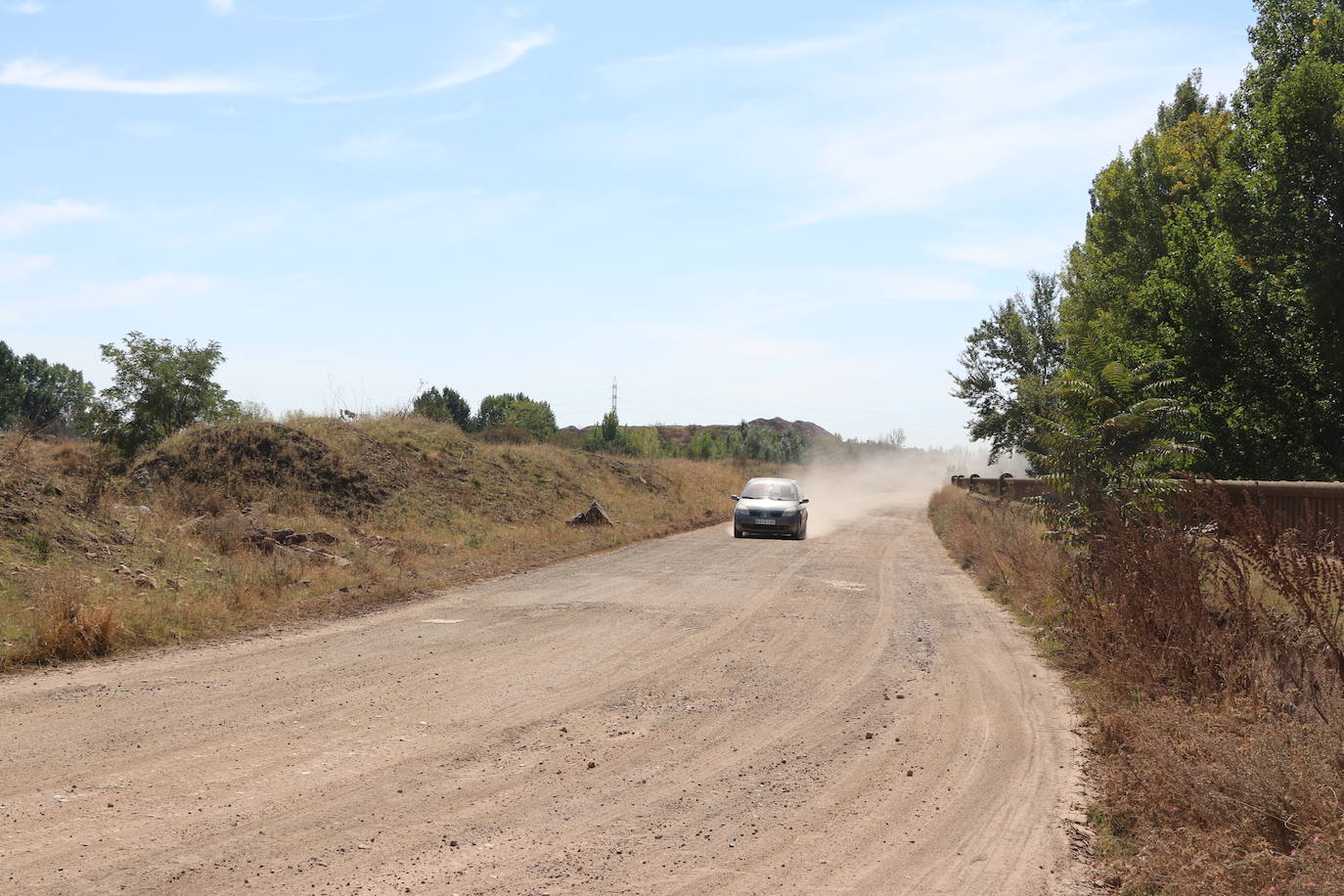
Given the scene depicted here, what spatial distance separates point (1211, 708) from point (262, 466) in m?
26.4

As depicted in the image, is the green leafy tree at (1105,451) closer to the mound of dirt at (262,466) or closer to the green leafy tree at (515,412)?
the mound of dirt at (262,466)

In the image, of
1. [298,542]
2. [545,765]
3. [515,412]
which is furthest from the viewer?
[515,412]

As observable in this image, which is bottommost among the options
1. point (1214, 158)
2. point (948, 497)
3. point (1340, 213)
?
point (948, 497)


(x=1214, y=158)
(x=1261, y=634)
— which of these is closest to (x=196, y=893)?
(x=1261, y=634)

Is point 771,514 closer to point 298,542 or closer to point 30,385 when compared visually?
point 298,542

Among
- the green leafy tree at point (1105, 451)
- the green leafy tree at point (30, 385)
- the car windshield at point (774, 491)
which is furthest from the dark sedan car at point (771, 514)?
the green leafy tree at point (30, 385)

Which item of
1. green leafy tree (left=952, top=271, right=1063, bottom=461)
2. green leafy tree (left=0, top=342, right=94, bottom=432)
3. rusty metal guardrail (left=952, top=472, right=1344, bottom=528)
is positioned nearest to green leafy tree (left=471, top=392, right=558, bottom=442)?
green leafy tree (left=0, top=342, right=94, bottom=432)

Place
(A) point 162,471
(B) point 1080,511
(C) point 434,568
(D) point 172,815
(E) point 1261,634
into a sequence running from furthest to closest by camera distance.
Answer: (A) point 162,471, (C) point 434,568, (B) point 1080,511, (E) point 1261,634, (D) point 172,815

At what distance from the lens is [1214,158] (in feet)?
104

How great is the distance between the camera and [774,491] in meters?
27.7

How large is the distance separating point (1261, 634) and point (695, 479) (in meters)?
44.5

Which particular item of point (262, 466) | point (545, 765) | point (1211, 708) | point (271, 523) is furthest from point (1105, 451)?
point (262, 466)

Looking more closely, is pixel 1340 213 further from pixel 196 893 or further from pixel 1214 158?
pixel 196 893

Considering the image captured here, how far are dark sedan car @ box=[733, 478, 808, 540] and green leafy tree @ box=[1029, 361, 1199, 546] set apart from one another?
14425 mm
